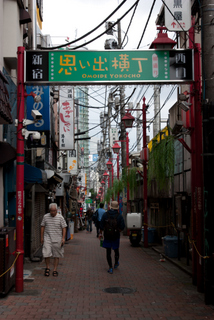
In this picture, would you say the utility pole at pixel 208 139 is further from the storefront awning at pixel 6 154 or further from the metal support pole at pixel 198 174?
the storefront awning at pixel 6 154

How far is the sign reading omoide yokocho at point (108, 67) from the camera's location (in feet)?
28.7

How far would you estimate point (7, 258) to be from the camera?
7.85 meters

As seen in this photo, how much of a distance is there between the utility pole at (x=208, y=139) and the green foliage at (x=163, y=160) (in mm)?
4990

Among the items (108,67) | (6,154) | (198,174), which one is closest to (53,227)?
(6,154)

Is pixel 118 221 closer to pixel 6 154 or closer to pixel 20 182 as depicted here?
pixel 20 182

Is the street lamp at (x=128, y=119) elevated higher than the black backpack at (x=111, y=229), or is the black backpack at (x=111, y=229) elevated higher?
the street lamp at (x=128, y=119)

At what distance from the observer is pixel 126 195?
2608cm

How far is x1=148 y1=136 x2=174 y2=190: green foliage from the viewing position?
1305cm

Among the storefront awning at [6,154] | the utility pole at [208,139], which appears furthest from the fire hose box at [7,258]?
the utility pole at [208,139]

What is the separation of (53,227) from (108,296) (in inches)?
102

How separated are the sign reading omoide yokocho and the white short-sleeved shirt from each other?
3.52 m

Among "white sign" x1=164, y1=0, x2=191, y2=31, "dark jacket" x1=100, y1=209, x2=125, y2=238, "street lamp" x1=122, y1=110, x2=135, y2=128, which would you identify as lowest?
"dark jacket" x1=100, y1=209, x2=125, y2=238

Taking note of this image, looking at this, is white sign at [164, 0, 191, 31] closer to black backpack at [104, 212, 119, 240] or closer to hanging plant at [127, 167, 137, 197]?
black backpack at [104, 212, 119, 240]

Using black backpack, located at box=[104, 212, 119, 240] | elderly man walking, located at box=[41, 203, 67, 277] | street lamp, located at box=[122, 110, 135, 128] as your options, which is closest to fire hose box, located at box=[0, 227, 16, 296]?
elderly man walking, located at box=[41, 203, 67, 277]
